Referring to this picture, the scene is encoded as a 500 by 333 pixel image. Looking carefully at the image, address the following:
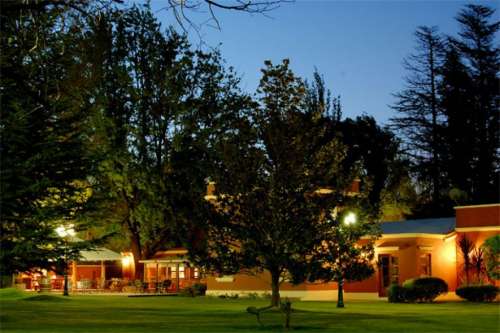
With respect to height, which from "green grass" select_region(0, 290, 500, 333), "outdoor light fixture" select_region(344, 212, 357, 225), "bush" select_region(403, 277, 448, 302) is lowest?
"green grass" select_region(0, 290, 500, 333)

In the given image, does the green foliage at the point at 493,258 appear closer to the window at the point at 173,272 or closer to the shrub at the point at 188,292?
the shrub at the point at 188,292

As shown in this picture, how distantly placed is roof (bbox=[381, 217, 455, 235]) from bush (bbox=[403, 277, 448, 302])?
14.5ft

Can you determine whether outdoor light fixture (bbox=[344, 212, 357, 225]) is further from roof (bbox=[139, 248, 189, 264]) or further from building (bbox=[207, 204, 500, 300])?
roof (bbox=[139, 248, 189, 264])

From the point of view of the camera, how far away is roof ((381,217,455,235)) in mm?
38844

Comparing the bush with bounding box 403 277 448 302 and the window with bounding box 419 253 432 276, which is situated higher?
the window with bounding box 419 253 432 276

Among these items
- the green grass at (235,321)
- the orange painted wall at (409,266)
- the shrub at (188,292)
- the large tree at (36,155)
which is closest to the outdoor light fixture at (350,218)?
the green grass at (235,321)

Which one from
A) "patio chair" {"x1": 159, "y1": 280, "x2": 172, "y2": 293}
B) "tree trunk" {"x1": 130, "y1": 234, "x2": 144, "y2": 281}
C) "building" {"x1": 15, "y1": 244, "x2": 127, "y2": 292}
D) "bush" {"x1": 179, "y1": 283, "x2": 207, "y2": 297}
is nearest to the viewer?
"bush" {"x1": 179, "y1": 283, "x2": 207, "y2": 297}

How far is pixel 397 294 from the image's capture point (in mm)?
33875

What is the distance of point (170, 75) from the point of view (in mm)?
44750

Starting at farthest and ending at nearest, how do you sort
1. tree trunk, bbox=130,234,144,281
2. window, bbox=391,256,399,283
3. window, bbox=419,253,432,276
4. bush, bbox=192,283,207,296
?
tree trunk, bbox=130,234,144,281, bush, bbox=192,283,207,296, window, bbox=419,253,432,276, window, bbox=391,256,399,283

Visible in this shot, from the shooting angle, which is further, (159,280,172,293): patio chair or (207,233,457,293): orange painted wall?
(159,280,172,293): patio chair

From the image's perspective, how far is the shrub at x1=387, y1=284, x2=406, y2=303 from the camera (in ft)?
111

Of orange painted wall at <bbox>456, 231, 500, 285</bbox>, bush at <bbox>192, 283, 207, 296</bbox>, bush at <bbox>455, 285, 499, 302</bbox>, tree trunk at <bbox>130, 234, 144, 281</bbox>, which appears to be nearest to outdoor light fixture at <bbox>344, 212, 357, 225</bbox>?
bush at <bbox>455, 285, 499, 302</bbox>

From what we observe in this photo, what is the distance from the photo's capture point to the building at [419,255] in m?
36.8
